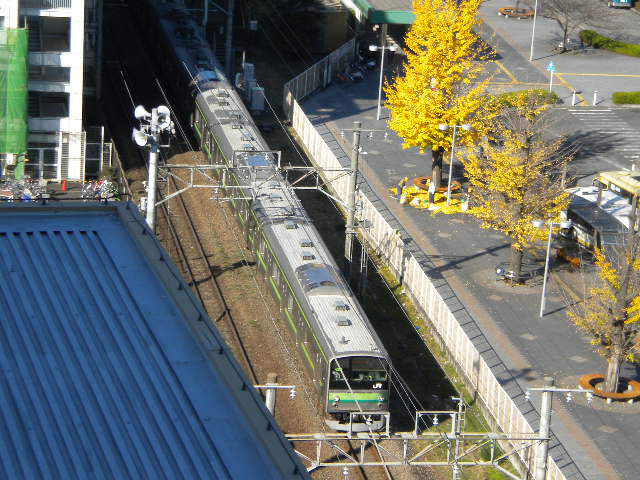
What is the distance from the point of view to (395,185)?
190 ft

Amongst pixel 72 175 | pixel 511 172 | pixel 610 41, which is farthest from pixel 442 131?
pixel 610 41

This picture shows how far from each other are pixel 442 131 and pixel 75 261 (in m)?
32.9

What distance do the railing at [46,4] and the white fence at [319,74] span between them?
51.9 feet

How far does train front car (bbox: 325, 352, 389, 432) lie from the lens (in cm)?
3581

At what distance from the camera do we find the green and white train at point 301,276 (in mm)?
36125

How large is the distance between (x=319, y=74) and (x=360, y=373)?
3899 cm

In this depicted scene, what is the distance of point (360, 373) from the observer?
36.0 m

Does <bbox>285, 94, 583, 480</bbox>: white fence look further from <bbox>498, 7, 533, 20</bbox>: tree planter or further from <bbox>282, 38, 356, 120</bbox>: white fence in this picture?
<bbox>498, 7, 533, 20</bbox>: tree planter

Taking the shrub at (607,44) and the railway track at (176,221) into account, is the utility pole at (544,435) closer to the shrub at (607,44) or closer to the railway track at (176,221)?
the railway track at (176,221)

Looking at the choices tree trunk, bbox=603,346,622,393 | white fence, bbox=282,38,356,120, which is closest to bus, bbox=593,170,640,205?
tree trunk, bbox=603,346,622,393

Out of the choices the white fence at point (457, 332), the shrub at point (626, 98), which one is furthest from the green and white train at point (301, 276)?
the shrub at point (626, 98)

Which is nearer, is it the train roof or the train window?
the train roof

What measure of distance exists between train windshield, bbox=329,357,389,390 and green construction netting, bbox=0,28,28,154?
2455 cm

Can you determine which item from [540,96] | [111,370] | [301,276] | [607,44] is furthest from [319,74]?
[111,370]
